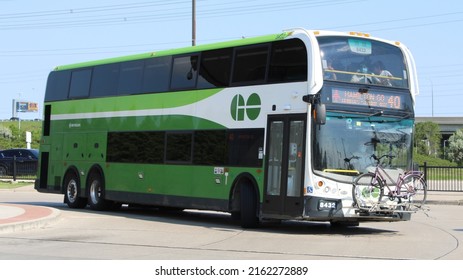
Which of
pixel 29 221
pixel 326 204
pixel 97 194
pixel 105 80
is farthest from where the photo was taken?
pixel 97 194

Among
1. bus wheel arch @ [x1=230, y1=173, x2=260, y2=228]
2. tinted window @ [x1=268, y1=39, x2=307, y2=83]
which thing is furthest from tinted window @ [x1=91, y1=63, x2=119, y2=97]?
tinted window @ [x1=268, y1=39, x2=307, y2=83]

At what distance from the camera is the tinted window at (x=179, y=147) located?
62.8ft

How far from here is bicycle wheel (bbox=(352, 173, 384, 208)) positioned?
15539 millimetres

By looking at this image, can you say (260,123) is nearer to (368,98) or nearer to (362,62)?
(368,98)

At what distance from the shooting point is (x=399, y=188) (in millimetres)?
16062

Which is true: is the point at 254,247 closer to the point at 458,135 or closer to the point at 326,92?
the point at 326,92

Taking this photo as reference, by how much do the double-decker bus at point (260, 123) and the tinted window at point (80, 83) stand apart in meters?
1.08

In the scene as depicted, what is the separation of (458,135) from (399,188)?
211 ft

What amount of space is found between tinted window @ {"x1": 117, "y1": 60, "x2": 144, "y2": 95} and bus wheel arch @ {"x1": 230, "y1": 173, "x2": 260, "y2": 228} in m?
5.27

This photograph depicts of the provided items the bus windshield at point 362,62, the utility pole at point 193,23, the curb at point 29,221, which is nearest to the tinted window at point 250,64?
the bus windshield at point 362,62

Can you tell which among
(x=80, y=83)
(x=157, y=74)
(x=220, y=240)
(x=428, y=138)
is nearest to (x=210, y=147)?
(x=157, y=74)

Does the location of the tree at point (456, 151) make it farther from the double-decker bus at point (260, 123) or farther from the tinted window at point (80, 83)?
the double-decker bus at point (260, 123)

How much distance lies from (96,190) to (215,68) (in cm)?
677

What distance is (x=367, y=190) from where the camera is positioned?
1570 cm
